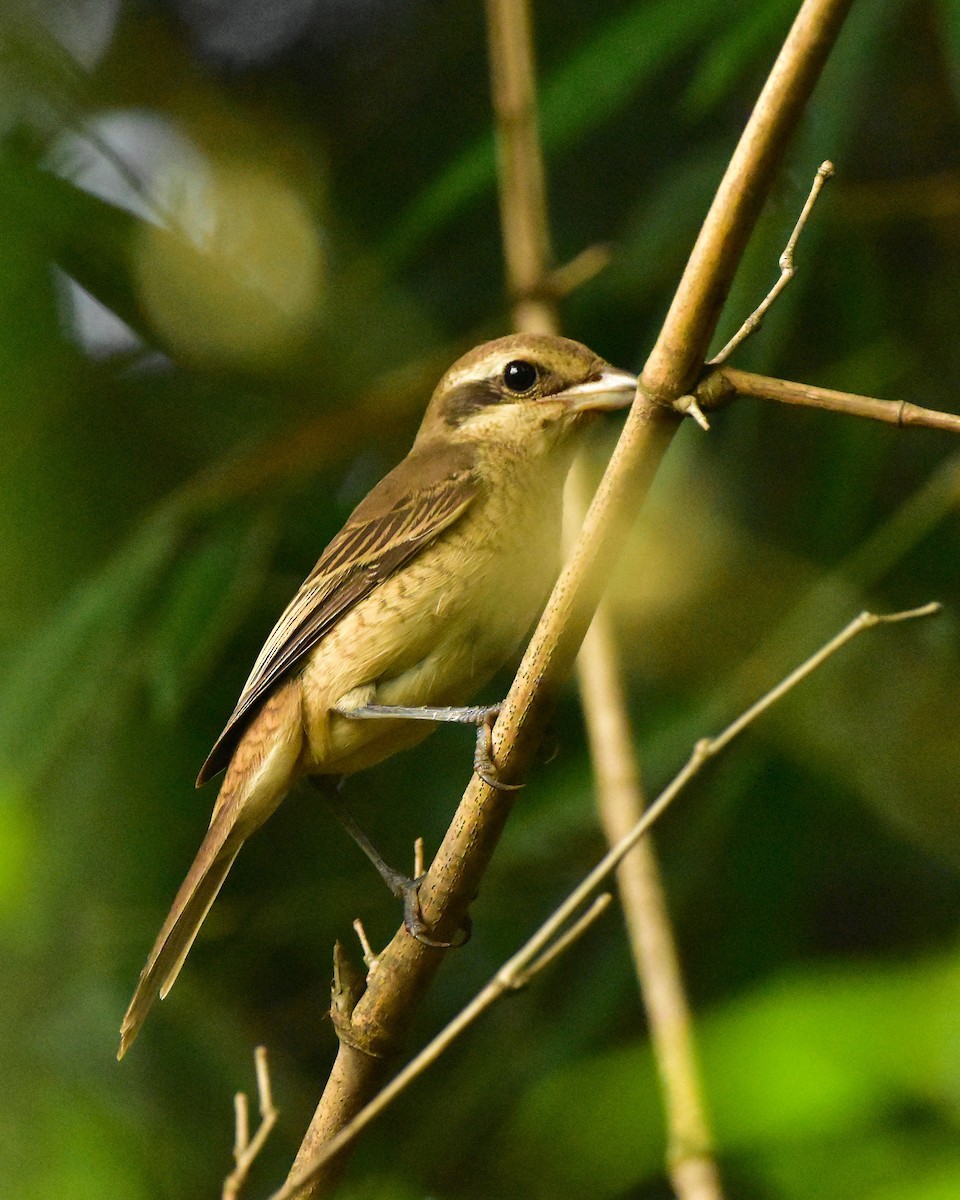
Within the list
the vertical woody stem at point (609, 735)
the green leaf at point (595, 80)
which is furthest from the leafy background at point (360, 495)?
the vertical woody stem at point (609, 735)

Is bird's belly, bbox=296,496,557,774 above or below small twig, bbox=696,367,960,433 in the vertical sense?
above

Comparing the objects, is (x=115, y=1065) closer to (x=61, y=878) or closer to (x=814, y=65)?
(x=61, y=878)

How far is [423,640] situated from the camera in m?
3.52

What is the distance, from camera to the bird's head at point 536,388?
3602 mm

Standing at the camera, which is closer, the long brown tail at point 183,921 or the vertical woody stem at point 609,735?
the vertical woody stem at point 609,735

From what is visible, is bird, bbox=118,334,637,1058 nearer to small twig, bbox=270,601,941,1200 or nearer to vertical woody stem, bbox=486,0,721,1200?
vertical woody stem, bbox=486,0,721,1200

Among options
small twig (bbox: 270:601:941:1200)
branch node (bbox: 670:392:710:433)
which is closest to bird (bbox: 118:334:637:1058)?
small twig (bbox: 270:601:941:1200)

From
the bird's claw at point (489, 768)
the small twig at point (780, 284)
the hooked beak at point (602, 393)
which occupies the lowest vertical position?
the bird's claw at point (489, 768)

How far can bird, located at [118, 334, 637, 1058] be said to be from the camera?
137 inches

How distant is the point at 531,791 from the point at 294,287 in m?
1.97

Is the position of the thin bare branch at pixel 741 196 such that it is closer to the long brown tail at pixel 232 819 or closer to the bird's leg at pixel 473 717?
the bird's leg at pixel 473 717

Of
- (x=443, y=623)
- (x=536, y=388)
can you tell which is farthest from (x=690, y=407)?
(x=536, y=388)

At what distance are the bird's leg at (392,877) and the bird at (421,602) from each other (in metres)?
0.06

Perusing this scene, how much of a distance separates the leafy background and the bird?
1.56 feet
